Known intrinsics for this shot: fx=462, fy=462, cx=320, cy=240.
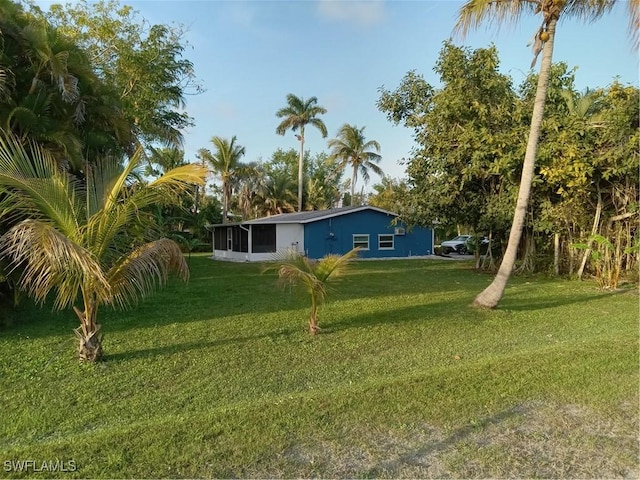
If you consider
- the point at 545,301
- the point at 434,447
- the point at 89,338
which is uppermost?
the point at 89,338

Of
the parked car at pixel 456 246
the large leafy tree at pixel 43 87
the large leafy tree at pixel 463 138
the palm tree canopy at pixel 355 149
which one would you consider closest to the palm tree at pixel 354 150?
the palm tree canopy at pixel 355 149

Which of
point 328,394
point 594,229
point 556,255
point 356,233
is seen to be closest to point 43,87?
point 328,394

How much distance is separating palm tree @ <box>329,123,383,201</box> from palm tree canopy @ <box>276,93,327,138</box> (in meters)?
2.53

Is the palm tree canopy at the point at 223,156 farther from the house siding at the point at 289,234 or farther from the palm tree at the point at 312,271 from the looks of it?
the palm tree at the point at 312,271

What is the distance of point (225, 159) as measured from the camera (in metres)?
37.6

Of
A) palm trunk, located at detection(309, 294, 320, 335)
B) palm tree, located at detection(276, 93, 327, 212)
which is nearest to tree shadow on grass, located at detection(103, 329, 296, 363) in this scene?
palm trunk, located at detection(309, 294, 320, 335)

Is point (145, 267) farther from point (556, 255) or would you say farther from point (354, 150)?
point (354, 150)

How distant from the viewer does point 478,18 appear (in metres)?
8.52

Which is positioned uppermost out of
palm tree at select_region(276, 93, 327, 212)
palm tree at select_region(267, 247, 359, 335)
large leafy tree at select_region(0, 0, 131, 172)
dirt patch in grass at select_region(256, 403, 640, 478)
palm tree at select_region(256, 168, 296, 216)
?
palm tree at select_region(276, 93, 327, 212)

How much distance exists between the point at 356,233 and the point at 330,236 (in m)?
1.63

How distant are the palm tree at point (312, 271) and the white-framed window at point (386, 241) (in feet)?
65.8

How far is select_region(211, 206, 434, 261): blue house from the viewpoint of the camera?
2527 centimetres

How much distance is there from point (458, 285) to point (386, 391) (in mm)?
9416

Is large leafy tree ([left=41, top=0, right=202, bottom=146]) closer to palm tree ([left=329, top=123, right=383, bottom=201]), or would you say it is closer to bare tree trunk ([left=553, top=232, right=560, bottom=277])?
bare tree trunk ([left=553, top=232, right=560, bottom=277])
